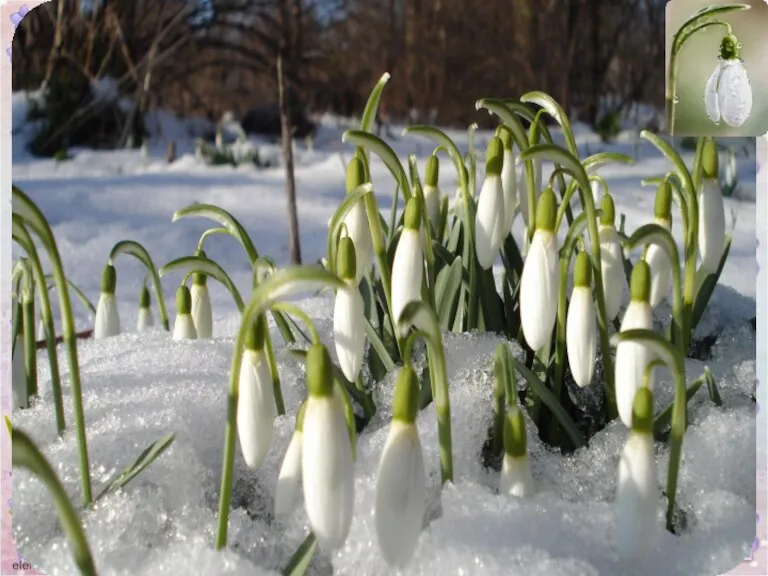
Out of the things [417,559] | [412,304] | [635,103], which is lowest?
A: [417,559]

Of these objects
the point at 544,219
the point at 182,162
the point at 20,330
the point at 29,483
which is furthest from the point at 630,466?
the point at 182,162

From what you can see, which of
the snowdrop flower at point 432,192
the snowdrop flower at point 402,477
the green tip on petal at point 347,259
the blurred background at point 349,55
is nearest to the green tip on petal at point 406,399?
the snowdrop flower at point 402,477

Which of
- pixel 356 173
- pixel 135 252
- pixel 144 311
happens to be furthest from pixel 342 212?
pixel 144 311

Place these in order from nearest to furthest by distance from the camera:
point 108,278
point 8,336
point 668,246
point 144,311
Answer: point 668,246 → point 8,336 → point 108,278 → point 144,311

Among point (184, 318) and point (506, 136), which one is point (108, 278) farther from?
point (506, 136)

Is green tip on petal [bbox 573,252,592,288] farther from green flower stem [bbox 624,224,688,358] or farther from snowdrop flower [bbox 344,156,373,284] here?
snowdrop flower [bbox 344,156,373,284]

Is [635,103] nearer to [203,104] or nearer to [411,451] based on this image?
[411,451]

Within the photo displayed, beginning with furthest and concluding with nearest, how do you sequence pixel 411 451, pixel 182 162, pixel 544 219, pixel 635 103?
pixel 182 162
pixel 635 103
pixel 544 219
pixel 411 451

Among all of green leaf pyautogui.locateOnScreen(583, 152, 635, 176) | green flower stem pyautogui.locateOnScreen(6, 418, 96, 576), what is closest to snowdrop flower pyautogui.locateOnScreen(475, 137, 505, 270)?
green leaf pyautogui.locateOnScreen(583, 152, 635, 176)
